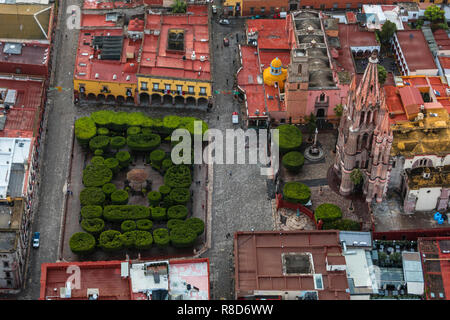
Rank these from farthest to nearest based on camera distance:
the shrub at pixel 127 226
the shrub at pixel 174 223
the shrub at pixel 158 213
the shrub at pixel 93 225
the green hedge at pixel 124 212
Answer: the shrub at pixel 158 213 < the green hedge at pixel 124 212 < the shrub at pixel 174 223 < the shrub at pixel 127 226 < the shrub at pixel 93 225

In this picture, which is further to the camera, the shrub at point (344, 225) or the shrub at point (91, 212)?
the shrub at point (91, 212)

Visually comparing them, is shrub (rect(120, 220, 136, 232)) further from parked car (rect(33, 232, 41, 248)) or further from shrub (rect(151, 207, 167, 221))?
parked car (rect(33, 232, 41, 248))

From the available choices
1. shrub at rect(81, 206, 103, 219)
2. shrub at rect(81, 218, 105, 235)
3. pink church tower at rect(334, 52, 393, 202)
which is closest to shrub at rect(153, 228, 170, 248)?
shrub at rect(81, 218, 105, 235)

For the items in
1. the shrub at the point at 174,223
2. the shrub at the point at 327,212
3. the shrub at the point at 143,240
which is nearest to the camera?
the shrub at the point at 143,240

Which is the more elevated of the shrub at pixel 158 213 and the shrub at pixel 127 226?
the shrub at pixel 158 213

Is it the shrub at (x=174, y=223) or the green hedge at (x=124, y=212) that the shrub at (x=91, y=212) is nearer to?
the green hedge at (x=124, y=212)

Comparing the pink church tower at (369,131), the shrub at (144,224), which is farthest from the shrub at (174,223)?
the pink church tower at (369,131)

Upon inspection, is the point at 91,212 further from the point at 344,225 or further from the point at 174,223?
the point at 344,225

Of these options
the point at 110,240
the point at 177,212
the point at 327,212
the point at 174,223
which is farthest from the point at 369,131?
the point at 110,240
